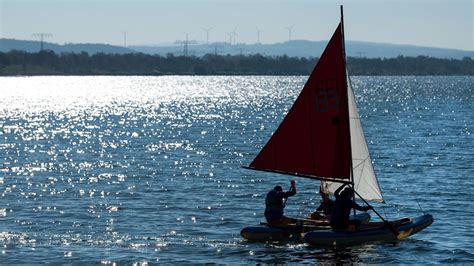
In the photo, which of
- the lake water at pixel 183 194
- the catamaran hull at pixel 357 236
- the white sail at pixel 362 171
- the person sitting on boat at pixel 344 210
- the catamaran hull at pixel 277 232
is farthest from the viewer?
the white sail at pixel 362 171

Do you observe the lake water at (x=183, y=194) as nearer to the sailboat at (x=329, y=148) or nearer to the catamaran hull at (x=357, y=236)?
the catamaran hull at (x=357, y=236)

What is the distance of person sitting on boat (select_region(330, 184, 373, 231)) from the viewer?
112 ft

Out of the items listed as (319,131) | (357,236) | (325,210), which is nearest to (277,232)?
(325,210)

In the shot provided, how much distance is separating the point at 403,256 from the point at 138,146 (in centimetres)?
4697

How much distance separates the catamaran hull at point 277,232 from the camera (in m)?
35.5

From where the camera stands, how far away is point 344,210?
34.3 metres

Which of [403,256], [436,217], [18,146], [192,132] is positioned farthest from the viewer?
[192,132]

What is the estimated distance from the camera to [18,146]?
259 ft

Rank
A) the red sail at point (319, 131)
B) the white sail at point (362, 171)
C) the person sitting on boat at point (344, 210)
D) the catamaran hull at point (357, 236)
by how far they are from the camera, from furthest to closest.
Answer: the white sail at point (362, 171)
the red sail at point (319, 131)
the catamaran hull at point (357, 236)
the person sitting on boat at point (344, 210)

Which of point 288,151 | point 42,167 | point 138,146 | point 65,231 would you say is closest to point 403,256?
point 288,151

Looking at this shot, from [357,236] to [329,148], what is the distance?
3.44 metres

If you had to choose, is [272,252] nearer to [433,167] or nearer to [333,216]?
[333,216]

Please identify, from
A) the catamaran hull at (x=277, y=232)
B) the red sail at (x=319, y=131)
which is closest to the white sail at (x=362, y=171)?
the red sail at (x=319, y=131)

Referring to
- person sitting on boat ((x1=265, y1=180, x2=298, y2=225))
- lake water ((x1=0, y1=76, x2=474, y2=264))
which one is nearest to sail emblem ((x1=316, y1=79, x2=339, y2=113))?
person sitting on boat ((x1=265, y1=180, x2=298, y2=225))
